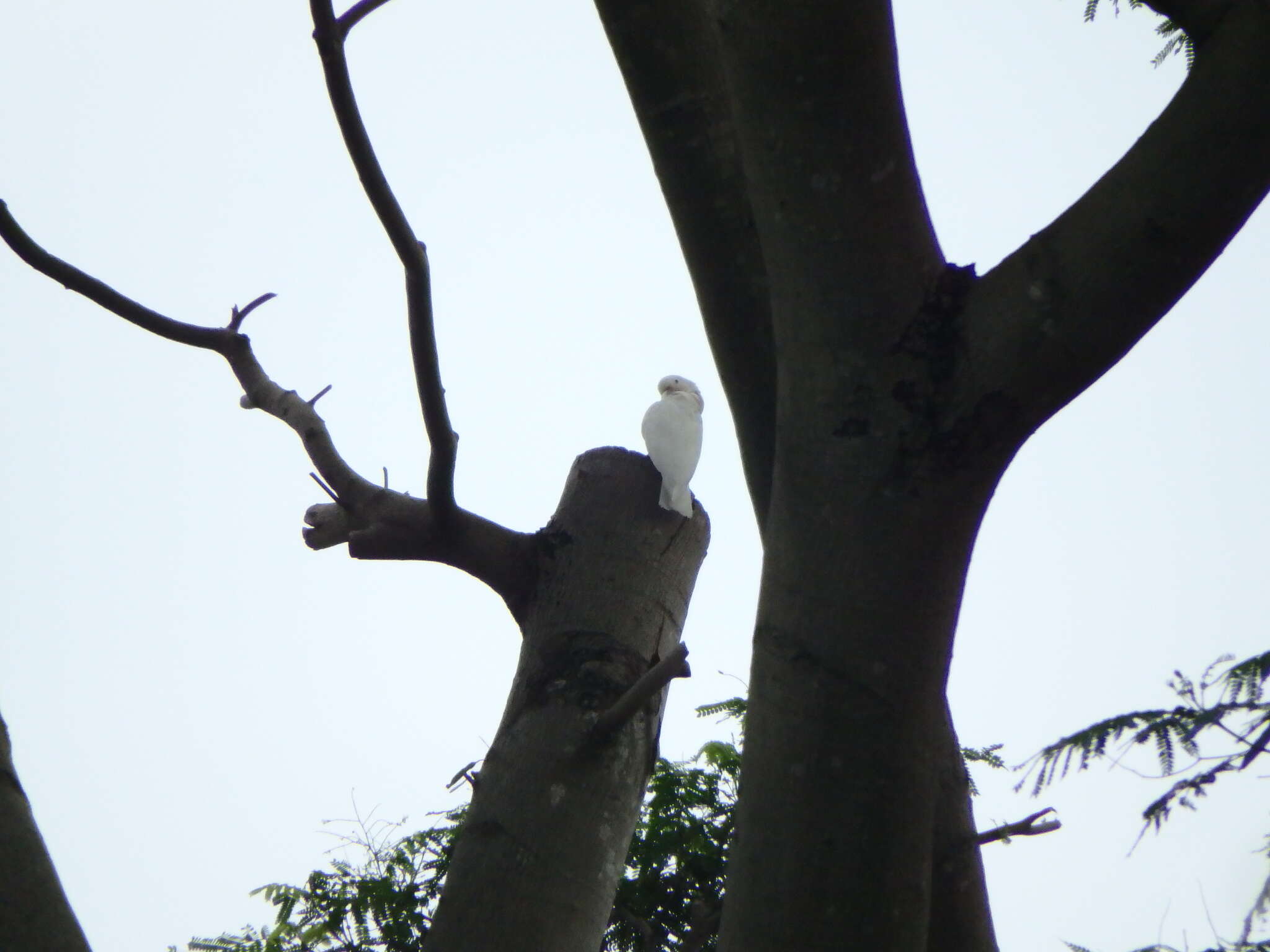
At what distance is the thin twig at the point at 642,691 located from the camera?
198cm

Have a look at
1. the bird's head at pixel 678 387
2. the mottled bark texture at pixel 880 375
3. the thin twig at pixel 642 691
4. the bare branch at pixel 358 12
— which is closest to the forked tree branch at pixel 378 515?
the thin twig at pixel 642 691

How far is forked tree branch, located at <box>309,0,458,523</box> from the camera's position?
70.0 inches

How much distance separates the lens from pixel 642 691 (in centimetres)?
203

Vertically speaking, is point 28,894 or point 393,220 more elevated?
point 393,220

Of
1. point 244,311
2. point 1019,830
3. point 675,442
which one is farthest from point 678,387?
point 1019,830

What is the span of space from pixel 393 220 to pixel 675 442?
113 inches

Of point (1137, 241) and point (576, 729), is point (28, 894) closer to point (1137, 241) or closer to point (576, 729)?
point (576, 729)

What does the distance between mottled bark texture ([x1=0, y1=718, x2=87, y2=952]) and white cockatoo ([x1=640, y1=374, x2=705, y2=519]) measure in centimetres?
151

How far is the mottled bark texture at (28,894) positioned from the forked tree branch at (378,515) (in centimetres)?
109

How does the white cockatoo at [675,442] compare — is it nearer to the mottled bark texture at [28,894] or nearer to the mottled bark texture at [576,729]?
the mottled bark texture at [576,729]

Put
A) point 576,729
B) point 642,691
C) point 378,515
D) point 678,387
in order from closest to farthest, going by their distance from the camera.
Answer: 1. point 642,691
2. point 576,729
3. point 378,515
4. point 678,387

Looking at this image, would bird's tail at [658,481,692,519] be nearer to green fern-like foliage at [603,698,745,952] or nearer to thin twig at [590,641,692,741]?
thin twig at [590,641,692,741]

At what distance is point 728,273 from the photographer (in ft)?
5.03

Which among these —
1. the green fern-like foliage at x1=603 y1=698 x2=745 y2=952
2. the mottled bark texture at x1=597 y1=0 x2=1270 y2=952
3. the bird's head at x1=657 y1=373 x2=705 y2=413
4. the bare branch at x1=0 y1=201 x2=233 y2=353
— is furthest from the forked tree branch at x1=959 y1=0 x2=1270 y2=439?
the bird's head at x1=657 y1=373 x2=705 y2=413
